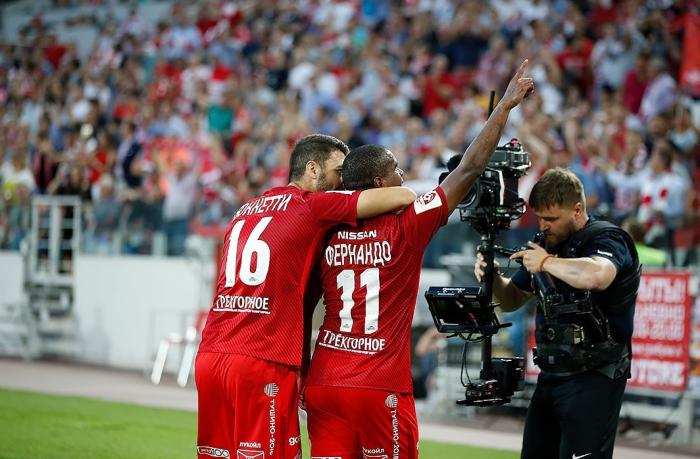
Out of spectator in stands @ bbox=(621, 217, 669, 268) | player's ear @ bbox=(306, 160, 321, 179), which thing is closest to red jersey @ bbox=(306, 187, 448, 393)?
player's ear @ bbox=(306, 160, 321, 179)

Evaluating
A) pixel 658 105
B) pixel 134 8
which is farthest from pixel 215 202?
pixel 134 8

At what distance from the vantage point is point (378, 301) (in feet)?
18.6

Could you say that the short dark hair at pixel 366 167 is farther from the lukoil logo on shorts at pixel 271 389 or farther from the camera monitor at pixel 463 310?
the lukoil logo on shorts at pixel 271 389

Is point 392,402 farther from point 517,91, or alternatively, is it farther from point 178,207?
point 178,207

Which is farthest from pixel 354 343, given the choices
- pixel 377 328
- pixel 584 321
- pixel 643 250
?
pixel 643 250

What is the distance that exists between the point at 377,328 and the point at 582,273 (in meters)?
1.08

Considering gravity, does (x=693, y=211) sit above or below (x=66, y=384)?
above

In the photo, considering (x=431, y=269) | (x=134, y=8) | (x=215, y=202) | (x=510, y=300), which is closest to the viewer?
(x=510, y=300)

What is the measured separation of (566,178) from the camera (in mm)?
6062

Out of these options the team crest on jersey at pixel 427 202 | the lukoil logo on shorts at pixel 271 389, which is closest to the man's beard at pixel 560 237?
the team crest on jersey at pixel 427 202

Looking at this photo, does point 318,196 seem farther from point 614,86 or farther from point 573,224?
point 614,86

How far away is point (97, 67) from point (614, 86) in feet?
40.5

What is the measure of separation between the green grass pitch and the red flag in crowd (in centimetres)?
653

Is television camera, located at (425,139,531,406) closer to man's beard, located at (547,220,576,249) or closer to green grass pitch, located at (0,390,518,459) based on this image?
man's beard, located at (547,220,576,249)
